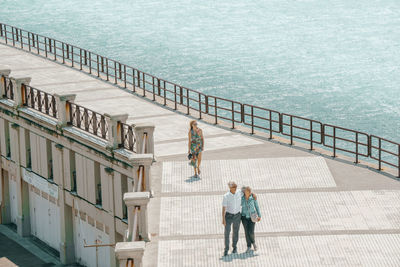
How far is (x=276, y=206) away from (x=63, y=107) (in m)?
11.9

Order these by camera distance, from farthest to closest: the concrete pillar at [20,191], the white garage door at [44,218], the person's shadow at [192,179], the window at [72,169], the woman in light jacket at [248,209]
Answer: the concrete pillar at [20,191]
the white garage door at [44,218]
the window at [72,169]
the person's shadow at [192,179]
the woman in light jacket at [248,209]

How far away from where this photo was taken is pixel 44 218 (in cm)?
3400

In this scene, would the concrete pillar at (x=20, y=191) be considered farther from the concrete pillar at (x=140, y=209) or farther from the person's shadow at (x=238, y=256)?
the person's shadow at (x=238, y=256)

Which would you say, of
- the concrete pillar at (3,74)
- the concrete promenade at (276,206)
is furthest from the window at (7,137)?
the concrete promenade at (276,206)

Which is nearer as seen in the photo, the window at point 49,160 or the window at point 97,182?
the window at point 97,182

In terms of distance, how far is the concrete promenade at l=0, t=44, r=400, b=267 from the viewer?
16.5 meters

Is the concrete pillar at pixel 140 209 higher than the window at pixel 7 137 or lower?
higher

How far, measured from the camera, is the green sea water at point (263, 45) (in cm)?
6781

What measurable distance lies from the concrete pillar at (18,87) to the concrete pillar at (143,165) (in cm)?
1385

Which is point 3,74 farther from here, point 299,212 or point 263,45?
point 263,45

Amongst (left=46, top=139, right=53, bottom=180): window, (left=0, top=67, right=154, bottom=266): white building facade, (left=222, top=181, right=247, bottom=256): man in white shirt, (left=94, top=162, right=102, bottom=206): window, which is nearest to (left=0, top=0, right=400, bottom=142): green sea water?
(left=0, top=67, right=154, bottom=266): white building facade

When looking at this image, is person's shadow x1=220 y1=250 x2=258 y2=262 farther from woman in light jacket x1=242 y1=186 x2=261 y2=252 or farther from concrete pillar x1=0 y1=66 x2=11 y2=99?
concrete pillar x1=0 y1=66 x2=11 y2=99

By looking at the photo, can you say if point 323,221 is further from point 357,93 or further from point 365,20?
point 365,20

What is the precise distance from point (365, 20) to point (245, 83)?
24.8 m
